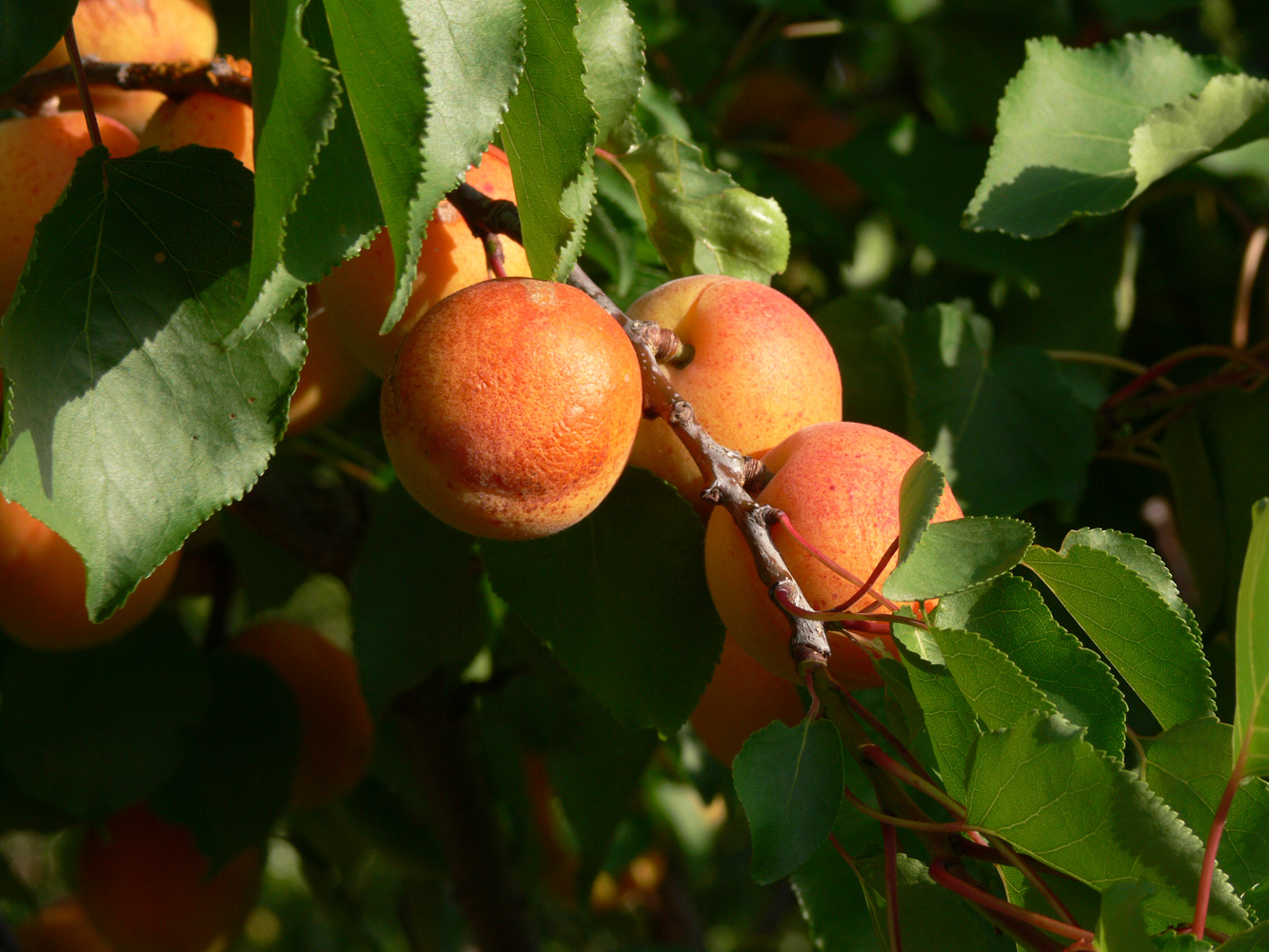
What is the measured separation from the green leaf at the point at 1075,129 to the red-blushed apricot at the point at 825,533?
0.25 metres

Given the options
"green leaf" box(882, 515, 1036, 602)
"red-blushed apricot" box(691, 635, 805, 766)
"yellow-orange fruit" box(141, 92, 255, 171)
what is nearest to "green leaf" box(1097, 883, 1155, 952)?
"green leaf" box(882, 515, 1036, 602)

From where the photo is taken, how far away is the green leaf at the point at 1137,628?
0.52 m

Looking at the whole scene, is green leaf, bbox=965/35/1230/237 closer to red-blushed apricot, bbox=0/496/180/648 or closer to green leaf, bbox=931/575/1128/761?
green leaf, bbox=931/575/1128/761

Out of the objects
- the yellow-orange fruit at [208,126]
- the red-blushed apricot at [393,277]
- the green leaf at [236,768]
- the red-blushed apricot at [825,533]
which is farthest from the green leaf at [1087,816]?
the green leaf at [236,768]

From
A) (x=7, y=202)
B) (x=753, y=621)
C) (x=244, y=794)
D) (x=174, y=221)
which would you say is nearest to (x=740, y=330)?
(x=753, y=621)

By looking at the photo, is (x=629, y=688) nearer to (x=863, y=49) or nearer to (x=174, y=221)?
(x=174, y=221)

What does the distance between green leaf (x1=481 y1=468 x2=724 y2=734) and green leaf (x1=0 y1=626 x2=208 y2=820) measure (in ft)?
2.03

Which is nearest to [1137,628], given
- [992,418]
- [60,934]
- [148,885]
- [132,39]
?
[992,418]

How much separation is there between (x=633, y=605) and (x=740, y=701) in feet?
0.29

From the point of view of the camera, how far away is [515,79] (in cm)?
49

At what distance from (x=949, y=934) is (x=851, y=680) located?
13 cm

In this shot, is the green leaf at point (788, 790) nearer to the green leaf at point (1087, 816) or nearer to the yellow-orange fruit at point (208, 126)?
the green leaf at point (1087, 816)

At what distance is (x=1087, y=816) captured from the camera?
1.43 feet

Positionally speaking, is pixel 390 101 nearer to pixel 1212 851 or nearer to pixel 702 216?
pixel 702 216
